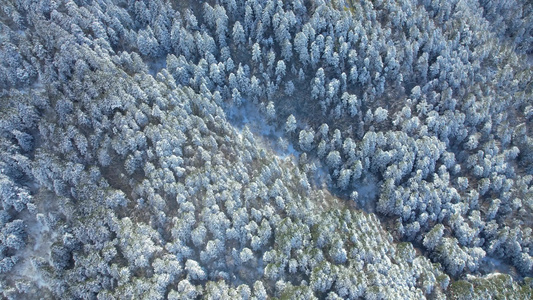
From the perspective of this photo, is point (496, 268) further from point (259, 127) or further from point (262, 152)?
point (259, 127)

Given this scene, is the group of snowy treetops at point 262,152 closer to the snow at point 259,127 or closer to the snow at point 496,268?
the snow at point 496,268

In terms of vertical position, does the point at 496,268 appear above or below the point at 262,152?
below

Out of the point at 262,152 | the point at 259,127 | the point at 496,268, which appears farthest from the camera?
the point at 259,127

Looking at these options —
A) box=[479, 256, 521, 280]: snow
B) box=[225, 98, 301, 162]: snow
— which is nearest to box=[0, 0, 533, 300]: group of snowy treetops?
box=[479, 256, 521, 280]: snow

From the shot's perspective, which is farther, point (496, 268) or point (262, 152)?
point (496, 268)

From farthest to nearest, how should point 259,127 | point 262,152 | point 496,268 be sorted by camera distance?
point 259,127, point 496,268, point 262,152

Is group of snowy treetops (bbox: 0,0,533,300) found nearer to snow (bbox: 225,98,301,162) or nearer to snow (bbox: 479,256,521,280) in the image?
snow (bbox: 479,256,521,280)

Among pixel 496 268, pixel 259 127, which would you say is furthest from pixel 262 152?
pixel 496 268

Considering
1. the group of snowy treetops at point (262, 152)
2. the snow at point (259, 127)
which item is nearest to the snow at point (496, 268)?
the group of snowy treetops at point (262, 152)

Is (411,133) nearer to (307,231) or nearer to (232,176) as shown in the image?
(307,231)
